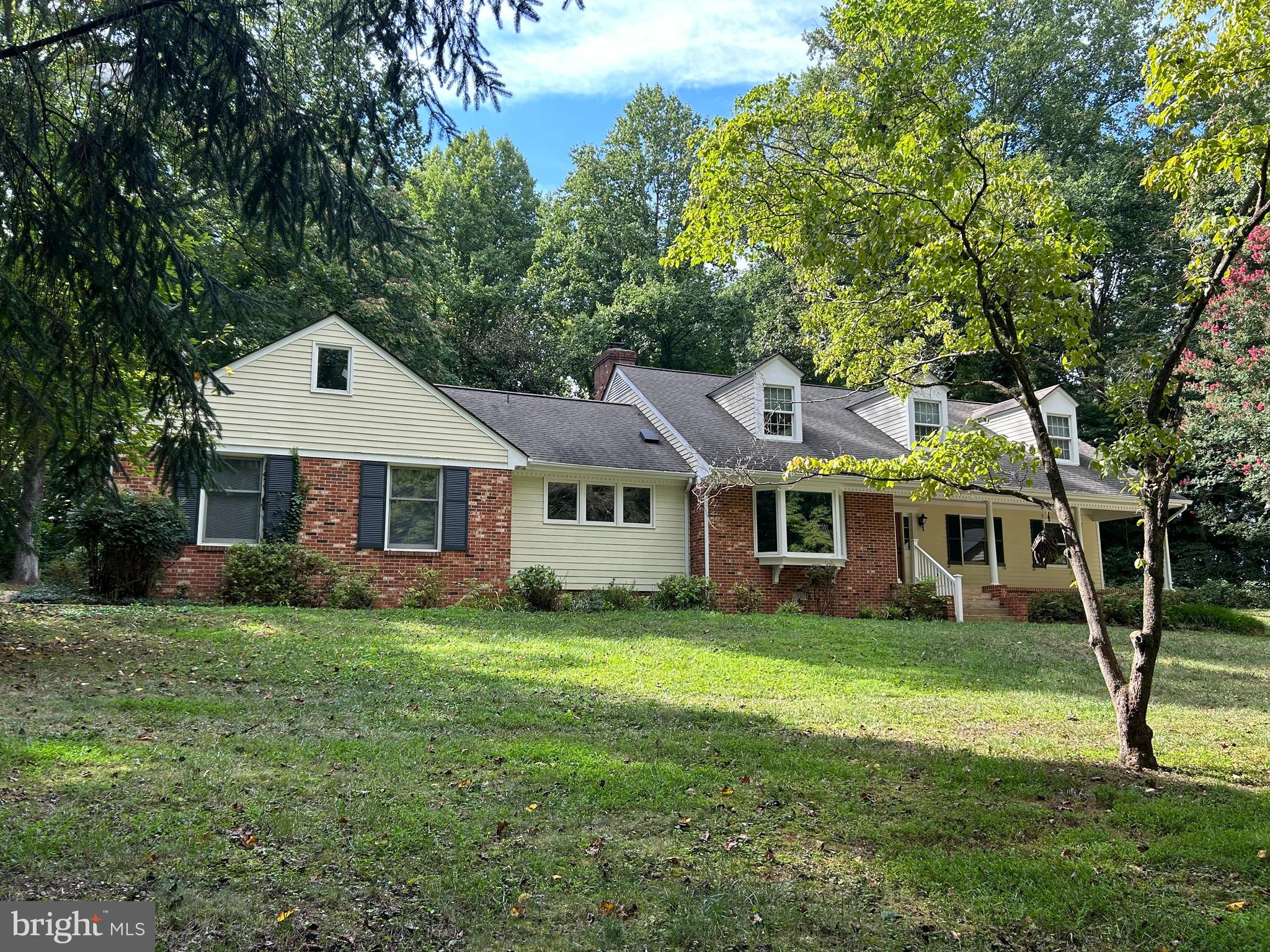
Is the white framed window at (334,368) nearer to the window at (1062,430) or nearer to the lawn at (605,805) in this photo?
the lawn at (605,805)

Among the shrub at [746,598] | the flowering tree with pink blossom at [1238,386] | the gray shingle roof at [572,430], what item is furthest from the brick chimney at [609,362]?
the flowering tree with pink blossom at [1238,386]

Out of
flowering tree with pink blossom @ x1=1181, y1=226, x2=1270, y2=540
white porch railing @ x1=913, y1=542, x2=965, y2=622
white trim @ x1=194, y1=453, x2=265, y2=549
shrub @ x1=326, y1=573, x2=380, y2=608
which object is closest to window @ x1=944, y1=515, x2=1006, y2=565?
white porch railing @ x1=913, y1=542, x2=965, y2=622

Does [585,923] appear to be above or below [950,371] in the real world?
below

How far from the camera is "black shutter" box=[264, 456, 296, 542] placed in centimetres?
1410

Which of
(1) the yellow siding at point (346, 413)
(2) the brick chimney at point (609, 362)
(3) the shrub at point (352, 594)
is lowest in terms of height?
(3) the shrub at point (352, 594)

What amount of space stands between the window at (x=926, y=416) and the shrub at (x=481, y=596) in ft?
34.6

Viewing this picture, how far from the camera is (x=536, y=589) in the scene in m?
14.6

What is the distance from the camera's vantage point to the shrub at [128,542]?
12.4m

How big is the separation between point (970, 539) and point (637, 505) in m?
9.09

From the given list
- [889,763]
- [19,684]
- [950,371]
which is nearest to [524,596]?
[19,684]

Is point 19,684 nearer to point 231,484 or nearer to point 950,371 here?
point 231,484

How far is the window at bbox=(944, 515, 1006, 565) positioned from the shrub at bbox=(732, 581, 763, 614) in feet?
21.4

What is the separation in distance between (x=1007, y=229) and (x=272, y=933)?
6.23 meters

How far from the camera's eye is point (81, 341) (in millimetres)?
5453
